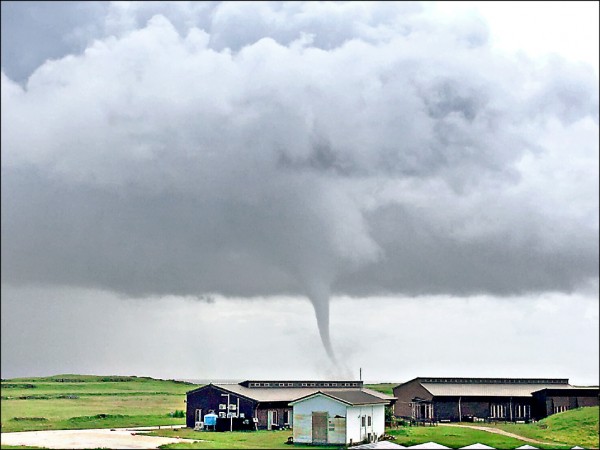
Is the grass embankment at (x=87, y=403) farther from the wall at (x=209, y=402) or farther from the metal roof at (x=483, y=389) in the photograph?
the metal roof at (x=483, y=389)

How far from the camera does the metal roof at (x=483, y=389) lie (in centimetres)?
9188

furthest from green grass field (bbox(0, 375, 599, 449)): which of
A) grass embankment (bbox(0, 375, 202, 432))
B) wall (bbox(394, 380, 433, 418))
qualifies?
wall (bbox(394, 380, 433, 418))

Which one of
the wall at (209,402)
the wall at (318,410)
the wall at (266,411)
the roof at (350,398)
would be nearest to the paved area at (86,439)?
the wall at (209,402)

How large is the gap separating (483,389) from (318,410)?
118 feet

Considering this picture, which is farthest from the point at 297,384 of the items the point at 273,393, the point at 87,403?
the point at 87,403

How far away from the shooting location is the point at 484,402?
9175 centimetres

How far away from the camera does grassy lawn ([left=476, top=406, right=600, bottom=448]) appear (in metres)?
66.1

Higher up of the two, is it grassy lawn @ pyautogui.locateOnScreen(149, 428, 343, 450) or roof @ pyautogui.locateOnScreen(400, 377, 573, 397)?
roof @ pyautogui.locateOnScreen(400, 377, 573, 397)

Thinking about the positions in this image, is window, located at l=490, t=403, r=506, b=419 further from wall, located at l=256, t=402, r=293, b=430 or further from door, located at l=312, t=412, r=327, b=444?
door, located at l=312, t=412, r=327, b=444

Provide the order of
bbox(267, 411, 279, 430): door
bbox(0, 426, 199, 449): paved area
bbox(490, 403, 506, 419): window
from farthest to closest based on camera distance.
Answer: bbox(490, 403, 506, 419): window
bbox(267, 411, 279, 430): door
bbox(0, 426, 199, 449): paved area

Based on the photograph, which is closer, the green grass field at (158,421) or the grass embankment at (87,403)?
the green grass field at (158,421)

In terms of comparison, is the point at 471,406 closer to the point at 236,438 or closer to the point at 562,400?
the point at 562,400

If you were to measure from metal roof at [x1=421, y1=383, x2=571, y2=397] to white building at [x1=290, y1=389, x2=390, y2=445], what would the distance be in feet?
88.2

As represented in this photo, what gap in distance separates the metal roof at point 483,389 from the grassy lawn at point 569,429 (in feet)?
41.3
